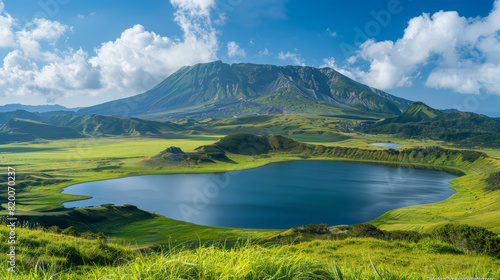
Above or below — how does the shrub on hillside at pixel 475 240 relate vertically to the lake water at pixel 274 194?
above

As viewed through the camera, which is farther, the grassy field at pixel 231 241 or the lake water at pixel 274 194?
the lake water at pixel 274 194

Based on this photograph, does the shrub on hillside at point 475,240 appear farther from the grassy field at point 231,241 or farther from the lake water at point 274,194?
the lake water at point 274,194

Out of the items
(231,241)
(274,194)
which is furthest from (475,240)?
(274,194)

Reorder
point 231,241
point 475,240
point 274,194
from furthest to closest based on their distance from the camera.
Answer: point 274,194
point 231,241
point 475,240

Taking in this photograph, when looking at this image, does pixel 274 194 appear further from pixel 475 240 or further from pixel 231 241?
pixel 475 240

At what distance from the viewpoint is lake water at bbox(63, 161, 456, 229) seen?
72.9m

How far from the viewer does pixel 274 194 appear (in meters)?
96.8

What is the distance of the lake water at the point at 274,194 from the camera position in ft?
239

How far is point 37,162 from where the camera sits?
15212 cm

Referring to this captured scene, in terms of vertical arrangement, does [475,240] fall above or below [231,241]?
above

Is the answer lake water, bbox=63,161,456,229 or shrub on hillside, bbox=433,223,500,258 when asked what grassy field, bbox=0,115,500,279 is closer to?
shrub on hillside, bbox=433,223,500,258

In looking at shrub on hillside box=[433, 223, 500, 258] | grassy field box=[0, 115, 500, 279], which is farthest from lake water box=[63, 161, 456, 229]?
shrub on hillside box=[433, 223, 500, 258]

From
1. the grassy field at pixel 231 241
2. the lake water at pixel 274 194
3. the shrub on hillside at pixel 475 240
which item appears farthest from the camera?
Answer: the lake water at pixel 274 194

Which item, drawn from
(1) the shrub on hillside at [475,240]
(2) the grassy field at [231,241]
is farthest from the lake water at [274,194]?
(1) the shrub on hillside at [475,240]
